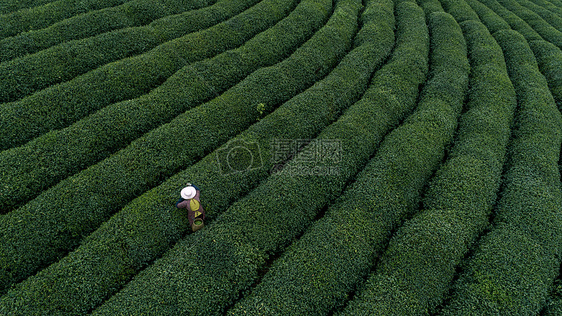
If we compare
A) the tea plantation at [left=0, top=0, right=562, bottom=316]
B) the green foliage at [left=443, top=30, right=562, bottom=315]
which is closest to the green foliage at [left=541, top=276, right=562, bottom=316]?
the tea plantation at [left=0, top=0, right=562, bottom=316]

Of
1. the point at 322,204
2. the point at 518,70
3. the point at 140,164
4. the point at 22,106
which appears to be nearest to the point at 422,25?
the point at 518,70

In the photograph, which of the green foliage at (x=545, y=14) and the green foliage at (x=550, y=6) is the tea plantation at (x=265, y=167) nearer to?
the green foliage at (x=545, y=14)

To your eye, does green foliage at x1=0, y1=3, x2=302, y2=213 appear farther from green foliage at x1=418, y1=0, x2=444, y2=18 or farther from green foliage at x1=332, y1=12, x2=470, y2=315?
green foliage at x1=418, y1=0, x2=444, y2=18

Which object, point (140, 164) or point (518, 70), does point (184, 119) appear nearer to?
point (140, 164)

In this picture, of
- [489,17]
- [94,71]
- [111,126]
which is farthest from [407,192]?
[489,17]

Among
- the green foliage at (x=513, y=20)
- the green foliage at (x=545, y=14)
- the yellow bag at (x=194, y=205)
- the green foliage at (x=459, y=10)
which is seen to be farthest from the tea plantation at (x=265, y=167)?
the green foliage at (x=545, y=14)
